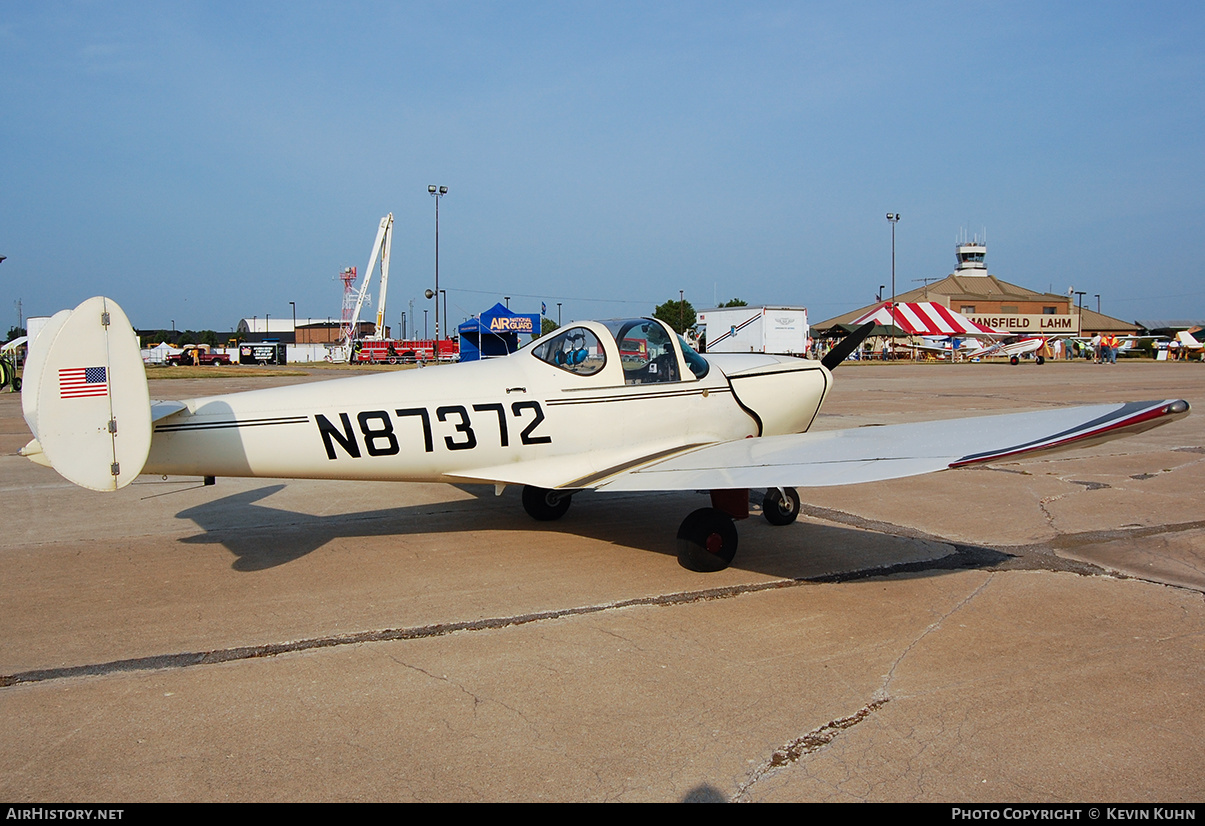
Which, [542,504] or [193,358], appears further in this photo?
[193,358]

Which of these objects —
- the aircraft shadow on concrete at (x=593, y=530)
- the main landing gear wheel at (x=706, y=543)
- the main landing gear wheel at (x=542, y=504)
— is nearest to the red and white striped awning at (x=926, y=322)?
the aircraft shadow on concrete at (x=593, y=530)

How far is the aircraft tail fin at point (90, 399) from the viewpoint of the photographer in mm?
4984

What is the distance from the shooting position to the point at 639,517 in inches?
314

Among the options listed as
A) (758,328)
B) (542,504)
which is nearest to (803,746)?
(542,504)

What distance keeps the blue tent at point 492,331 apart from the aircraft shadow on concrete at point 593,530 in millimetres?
16549

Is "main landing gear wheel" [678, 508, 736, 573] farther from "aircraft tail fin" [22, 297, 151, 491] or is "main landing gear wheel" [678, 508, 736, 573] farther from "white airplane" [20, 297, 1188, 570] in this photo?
"aircraft tail fin" [22, 297, 151, 491]

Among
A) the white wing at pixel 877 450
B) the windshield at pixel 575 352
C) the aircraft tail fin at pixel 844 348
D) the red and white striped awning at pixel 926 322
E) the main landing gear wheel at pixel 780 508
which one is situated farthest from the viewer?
the red and white striped awning at pixel 926 322

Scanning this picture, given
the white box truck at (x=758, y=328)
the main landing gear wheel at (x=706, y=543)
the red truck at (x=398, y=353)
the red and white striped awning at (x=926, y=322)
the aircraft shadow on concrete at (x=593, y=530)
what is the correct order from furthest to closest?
the red truck at (x=398, y=353), the red and white striped awning at (x=926, y=322), the white box truck at (x=758, y=328), the aircraft shadow on concrete at (x=593, y=530), the main landing gear wheel at (x=706, y=543)

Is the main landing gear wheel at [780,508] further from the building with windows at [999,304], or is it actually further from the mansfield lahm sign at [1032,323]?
the mansfield lahm sign at [1032,323]

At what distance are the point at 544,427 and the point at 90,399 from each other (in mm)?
3161

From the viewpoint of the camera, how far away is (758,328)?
47812 millimetres

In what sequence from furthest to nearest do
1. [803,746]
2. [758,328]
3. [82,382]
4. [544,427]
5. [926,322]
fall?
1. [926,322]
2. [758,328]
3. [544,427]
4. [82,382]
5. [803,746]

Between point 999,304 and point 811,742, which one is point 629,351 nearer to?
point 811,742
